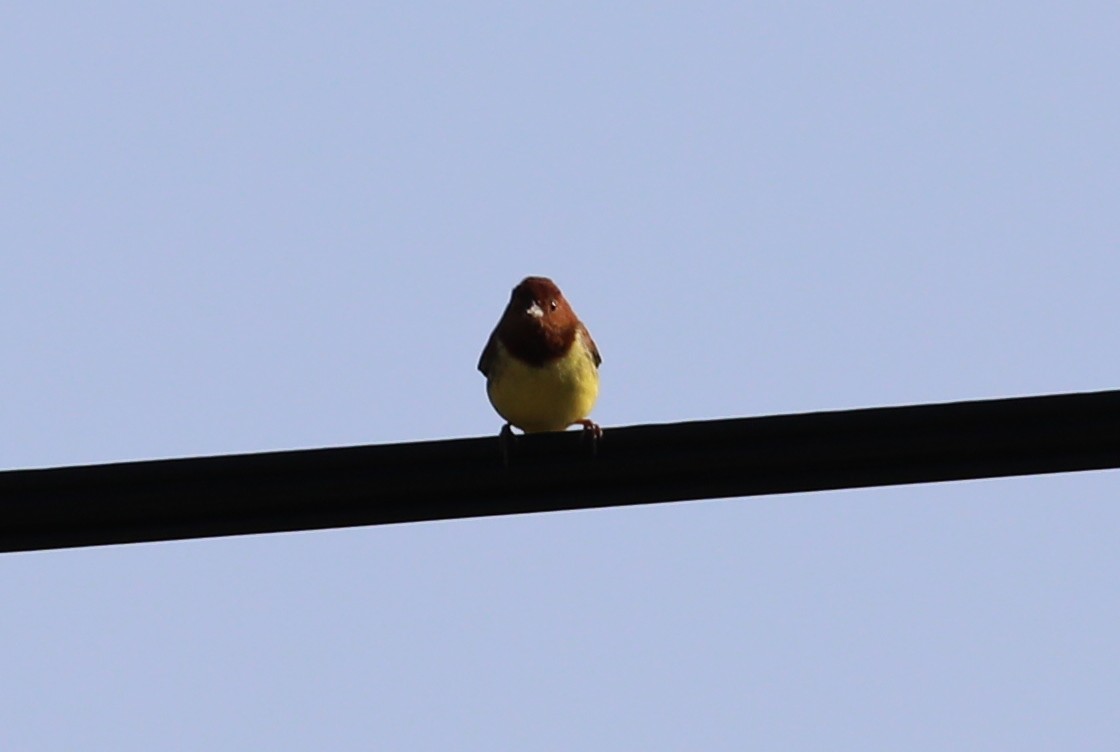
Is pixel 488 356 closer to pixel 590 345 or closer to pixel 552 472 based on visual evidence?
pixel 590 345

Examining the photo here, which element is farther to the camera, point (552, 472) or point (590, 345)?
point (590, 345)

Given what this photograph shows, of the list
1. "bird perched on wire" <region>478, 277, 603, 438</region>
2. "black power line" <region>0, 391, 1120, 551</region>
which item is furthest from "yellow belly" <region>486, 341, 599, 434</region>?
"black power line" <region>0, 391, 1120, 551</region>

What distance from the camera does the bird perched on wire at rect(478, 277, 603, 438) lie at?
8.91m

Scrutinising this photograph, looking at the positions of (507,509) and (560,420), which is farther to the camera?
(560,420)

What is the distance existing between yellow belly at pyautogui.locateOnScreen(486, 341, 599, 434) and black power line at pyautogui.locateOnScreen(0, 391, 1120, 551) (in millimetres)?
2501

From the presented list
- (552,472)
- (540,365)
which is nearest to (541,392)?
(540,365)

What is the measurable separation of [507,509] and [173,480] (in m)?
0.89

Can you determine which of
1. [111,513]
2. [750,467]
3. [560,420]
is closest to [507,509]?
[750,467]

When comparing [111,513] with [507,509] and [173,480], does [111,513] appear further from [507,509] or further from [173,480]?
[507,509]

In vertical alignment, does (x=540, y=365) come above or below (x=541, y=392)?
above

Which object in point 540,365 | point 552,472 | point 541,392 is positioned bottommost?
point 552,472

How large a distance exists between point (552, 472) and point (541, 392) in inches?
99.2

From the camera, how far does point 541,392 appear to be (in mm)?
8891

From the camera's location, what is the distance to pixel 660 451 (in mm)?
6359
